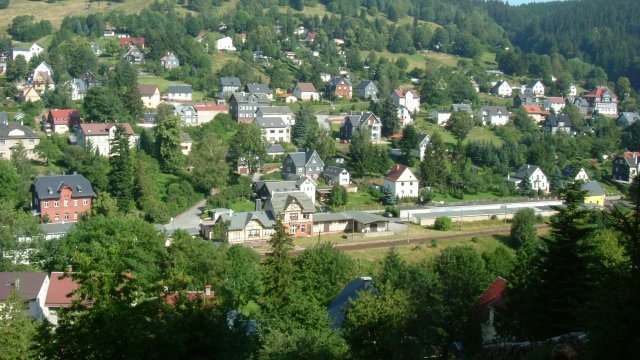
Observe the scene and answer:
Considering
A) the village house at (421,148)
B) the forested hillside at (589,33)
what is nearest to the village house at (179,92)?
the village house at (421,148)

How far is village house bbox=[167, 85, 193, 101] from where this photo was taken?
174ft

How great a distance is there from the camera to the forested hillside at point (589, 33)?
93625 millimetres

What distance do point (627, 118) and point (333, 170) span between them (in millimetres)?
35734

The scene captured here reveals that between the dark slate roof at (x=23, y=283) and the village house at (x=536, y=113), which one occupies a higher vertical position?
the village house at (x=536, y=113)

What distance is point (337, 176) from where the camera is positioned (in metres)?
42.1

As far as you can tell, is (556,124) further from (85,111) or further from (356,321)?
(356,321)

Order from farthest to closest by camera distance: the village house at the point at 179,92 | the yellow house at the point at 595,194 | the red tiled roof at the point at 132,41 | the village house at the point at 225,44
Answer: the village house at the point at 225,44 < the red tiled roof at the point at 132,41 < the village house at the point at 179,92 < the yellow house at the point at 595,194

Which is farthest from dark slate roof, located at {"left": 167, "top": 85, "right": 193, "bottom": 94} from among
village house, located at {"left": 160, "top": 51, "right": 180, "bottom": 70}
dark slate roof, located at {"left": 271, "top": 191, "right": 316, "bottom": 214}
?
dark slate roof, located at {"left": 271, "top": 191, "right": 316, "bottom": 214}

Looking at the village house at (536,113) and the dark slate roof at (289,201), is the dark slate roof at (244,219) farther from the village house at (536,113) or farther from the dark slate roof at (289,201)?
the village house at (536,113)

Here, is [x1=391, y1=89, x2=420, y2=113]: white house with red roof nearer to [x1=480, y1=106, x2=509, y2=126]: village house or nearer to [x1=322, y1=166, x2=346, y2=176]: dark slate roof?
[x1=480, y1=106, x2=509, y2=126]: village house

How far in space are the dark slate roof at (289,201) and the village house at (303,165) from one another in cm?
532

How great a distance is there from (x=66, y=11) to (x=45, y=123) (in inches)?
1810

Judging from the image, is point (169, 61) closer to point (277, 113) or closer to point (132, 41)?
point (132, 41)

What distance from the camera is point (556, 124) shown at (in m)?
59.0
